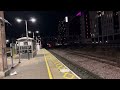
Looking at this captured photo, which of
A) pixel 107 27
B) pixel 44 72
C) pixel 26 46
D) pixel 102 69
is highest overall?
pixel 107 27

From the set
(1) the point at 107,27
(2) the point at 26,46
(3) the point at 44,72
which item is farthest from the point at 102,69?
(1) the point at 107,27

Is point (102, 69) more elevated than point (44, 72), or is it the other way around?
point (44, 72)

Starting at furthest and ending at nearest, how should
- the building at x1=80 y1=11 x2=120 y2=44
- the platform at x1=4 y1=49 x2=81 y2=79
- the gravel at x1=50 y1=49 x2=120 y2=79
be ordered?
the building at x1=80 y1=11 x2=120 y2=44
the gravel at x1=50 y1=49 x2=120 y2=79
the platform at x1=4 y1=49 x2=81 y2=79

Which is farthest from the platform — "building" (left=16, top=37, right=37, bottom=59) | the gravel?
"building" (left=16, top=37, right=37, bottom=59)

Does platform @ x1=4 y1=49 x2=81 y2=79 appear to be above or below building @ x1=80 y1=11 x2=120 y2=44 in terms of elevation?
below

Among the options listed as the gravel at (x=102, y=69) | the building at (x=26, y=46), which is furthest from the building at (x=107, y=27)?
the gravel at (x=102, y=69)

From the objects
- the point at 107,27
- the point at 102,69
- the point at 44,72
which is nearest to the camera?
the point at 44,72

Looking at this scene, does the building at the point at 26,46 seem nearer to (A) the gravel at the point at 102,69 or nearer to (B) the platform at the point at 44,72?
(A) the gravel at the point at 102,69

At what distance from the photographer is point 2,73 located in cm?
1627

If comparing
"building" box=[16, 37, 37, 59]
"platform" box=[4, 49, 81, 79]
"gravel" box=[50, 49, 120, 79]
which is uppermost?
"building" box=[16, 37, 37, 59]

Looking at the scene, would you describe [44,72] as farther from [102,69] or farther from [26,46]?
[26,46]

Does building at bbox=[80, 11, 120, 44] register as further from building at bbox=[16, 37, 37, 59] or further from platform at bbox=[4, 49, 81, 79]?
platform at bbox=[4, 49, 81, 79]
